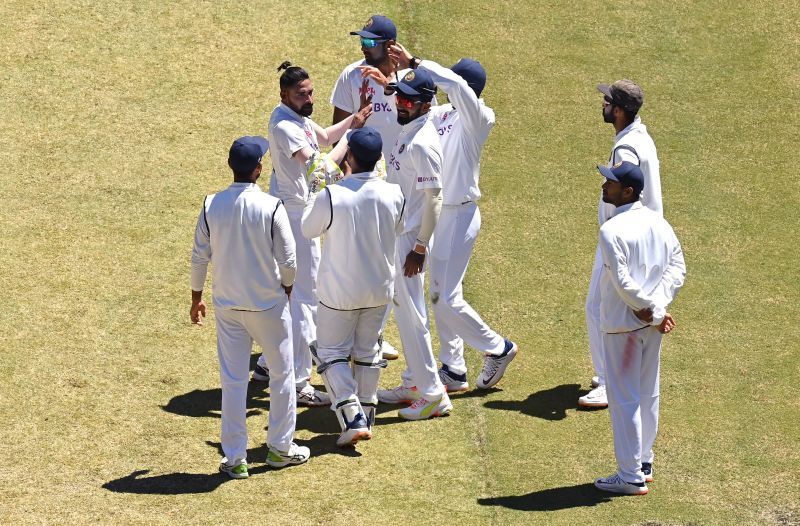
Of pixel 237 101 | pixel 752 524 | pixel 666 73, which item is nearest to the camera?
pixel 752 524

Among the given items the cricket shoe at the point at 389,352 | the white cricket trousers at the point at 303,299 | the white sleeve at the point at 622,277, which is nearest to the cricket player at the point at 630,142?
the white sleeve at the point at 622,277

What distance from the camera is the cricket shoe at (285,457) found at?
33.2ft

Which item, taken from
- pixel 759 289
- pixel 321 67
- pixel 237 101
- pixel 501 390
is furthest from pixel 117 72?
pixel 759 289

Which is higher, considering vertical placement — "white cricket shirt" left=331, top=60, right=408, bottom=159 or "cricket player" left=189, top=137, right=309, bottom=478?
"white cricket shirt" left=331, top=60, right=408, bottom=159

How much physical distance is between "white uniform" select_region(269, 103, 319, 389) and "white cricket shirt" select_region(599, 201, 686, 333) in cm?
289

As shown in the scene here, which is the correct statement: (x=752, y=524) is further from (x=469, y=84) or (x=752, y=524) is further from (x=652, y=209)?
(x=469, y=84)

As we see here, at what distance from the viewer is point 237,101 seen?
15797 millimetres

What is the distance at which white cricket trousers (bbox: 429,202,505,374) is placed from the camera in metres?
11.7

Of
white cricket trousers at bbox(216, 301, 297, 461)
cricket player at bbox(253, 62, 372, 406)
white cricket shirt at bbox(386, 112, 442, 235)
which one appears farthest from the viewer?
cricket player at bbox(253, 62, 372, 406)

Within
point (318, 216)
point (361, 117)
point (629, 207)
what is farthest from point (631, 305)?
point (361, 117)

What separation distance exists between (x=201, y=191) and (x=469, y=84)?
4.10 m

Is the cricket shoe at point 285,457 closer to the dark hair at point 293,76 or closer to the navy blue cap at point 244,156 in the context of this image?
→ the navy blue cap at point 244,156

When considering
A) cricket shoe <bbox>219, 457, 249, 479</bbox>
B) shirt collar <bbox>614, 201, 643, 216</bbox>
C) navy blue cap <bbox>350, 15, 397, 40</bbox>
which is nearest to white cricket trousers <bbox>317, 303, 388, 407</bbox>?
cricket shoe <bbox>219, 457, 249, 479</bbox>

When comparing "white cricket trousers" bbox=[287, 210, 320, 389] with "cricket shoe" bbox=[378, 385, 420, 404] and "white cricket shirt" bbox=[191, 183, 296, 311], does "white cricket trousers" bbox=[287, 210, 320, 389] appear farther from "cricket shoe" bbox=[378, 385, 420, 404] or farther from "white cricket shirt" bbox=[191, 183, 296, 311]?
"white cricket shirt" bbox=[191, 183, 296, 311]
